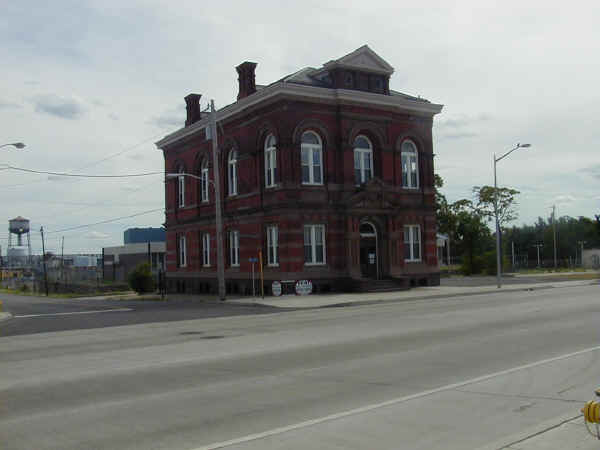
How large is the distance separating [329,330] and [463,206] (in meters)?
52.7

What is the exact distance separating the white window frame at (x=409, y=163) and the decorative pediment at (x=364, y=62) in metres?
4.75

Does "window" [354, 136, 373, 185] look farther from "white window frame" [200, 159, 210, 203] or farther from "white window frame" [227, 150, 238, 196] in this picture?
"white window frame" [200, 159, 210, 203]

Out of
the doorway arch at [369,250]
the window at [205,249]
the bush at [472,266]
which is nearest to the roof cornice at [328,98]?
the doorway arch at [369,250]

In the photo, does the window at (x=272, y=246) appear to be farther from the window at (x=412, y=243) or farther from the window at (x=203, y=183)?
the window at (x=203, y=183)

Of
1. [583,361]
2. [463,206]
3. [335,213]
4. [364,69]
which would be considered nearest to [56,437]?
[583,361]

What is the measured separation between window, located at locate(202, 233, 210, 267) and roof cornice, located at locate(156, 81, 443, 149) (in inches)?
313

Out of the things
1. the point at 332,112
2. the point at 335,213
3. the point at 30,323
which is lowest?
the point at 30,323

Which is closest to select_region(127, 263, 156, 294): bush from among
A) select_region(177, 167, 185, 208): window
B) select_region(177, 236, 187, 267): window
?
select_region(177, 236, 187, 267): window

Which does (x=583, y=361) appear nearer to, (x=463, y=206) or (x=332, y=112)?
(x=332, y=112)

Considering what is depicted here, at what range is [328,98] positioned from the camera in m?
36.8

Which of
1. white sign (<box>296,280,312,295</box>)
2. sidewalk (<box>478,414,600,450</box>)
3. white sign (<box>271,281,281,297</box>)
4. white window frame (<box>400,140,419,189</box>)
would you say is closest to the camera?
sidewalk (<box>478,414,600,450</box>)

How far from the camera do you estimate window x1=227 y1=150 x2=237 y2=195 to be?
41031 millimetres

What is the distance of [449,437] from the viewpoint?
264 inches

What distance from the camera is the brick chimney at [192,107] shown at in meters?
49.3
